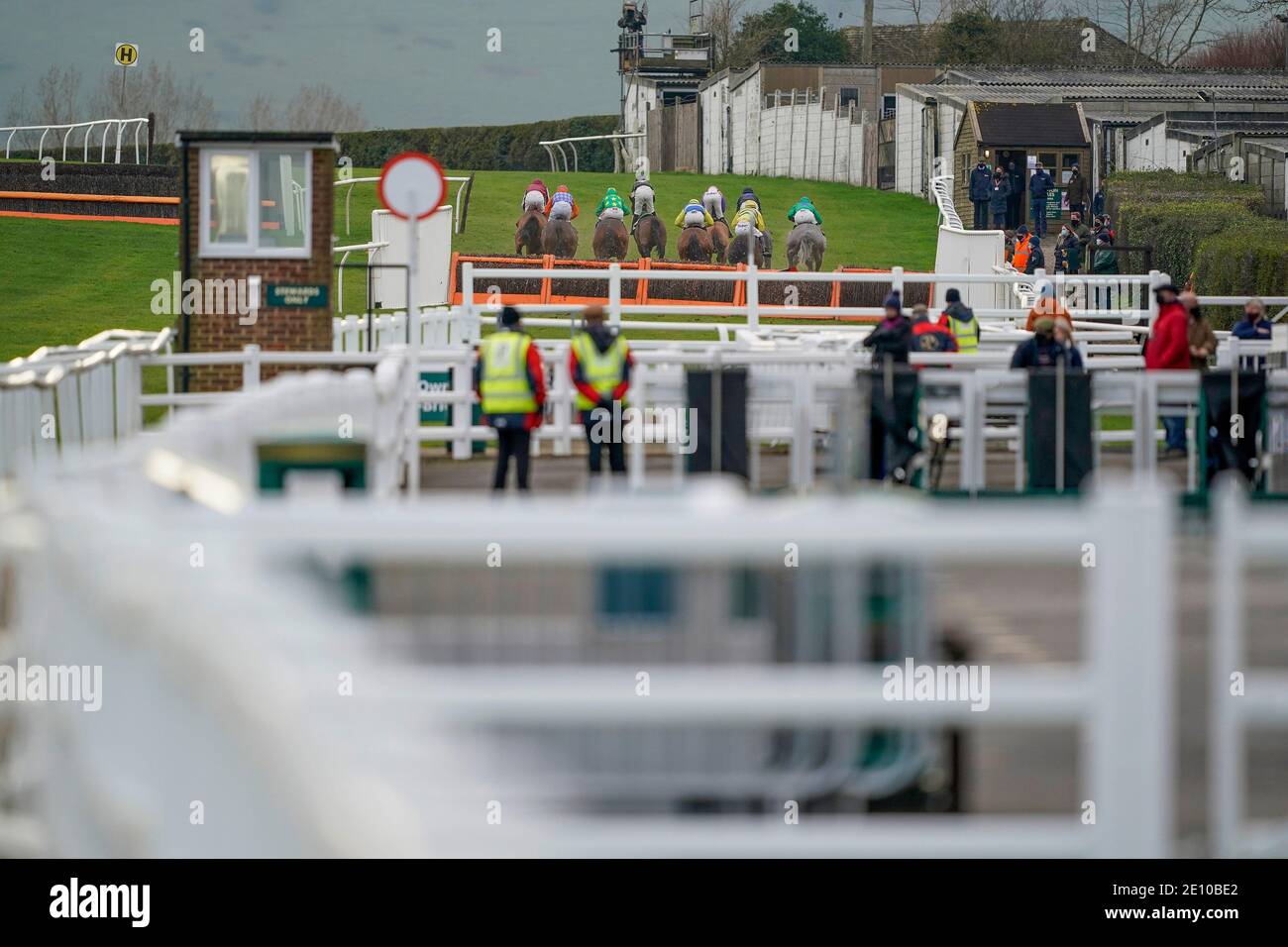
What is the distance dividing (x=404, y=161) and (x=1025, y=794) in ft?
38.3

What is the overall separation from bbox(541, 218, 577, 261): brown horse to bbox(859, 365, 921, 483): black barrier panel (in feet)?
91.6

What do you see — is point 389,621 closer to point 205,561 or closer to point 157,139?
point 205,561

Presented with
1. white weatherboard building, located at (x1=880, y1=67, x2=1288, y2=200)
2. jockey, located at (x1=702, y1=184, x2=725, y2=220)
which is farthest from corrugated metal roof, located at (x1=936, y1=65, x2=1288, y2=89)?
jockey, located at (x1=702, y1=184, x2=725, y2=220)

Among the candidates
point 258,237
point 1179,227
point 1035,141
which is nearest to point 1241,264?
point 1179,227

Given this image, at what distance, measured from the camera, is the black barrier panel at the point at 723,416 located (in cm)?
1594

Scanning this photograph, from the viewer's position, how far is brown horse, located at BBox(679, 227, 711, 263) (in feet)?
144

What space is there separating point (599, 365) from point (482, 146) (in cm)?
9395

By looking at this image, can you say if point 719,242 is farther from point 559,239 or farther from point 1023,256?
point 1023,256

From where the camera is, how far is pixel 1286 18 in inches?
2805

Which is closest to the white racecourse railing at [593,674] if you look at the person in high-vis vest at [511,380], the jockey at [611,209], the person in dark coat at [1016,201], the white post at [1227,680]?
the white post at [1227,680]

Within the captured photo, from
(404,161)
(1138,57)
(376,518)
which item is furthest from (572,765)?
(1138,57)

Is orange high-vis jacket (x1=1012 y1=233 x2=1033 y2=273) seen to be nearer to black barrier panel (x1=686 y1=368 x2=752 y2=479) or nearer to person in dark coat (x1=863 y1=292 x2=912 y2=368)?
person in dark coat (x1=863 y1=292 x2=912 y2=368)

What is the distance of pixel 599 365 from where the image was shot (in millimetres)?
16156
